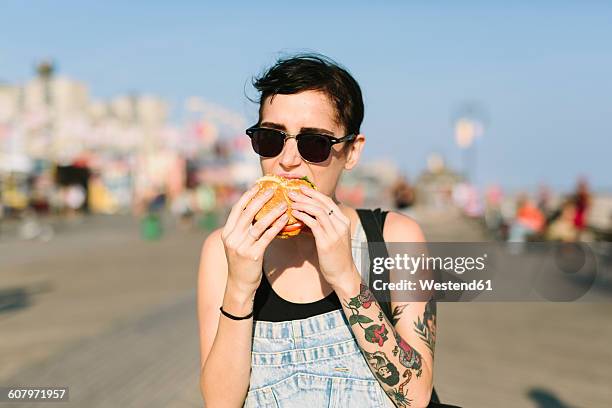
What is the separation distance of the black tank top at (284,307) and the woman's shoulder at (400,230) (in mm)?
289

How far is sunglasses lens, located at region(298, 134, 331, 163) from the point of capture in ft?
7.93

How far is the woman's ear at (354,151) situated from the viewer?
8.66 feet

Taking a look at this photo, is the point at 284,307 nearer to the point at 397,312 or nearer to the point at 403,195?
the point at 397,312

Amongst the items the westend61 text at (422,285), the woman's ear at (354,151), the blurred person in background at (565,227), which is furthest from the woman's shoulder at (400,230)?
the blurred person in background at (565,227)

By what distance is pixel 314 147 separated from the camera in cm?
243

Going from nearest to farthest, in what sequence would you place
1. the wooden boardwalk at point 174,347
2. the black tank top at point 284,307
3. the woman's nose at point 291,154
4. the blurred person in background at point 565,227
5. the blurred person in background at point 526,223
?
the black tank top at point 284,307 < the woman's nose at point 291,154 < the wooden boardwalk at point 174,347 < the blurred person in background at point 565,227 < the blurred person in background at point 526,223

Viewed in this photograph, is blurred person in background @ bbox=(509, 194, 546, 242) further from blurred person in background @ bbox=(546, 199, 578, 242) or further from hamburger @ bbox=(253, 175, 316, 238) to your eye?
hamburger @ bbox=(253, 175, 316, 238)

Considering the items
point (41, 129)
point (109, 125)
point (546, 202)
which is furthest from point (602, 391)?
point (109, 125)

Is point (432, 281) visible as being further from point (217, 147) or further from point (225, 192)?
point (217, 147)

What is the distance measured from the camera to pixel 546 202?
24.4 meters

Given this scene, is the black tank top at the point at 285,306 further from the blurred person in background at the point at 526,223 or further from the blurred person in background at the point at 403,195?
the blurred person in background at the point at 403,195

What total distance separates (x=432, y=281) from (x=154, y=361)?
16.6 ft

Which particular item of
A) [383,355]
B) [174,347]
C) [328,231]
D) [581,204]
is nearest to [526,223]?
[581,204]

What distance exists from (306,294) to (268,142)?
1.71 ft
